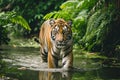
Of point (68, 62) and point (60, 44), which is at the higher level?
point (60, 44)

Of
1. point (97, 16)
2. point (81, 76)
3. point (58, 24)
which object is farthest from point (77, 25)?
point (81, 76)

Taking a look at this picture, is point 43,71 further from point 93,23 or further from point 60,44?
point 93,23

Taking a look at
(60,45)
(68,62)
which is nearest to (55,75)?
(68,62)

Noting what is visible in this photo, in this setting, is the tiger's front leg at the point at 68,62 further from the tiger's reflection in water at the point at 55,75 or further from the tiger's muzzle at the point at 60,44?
the tiger's reflection in water at the point at 55,75

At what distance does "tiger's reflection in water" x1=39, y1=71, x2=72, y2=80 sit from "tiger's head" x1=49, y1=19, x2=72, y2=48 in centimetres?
72

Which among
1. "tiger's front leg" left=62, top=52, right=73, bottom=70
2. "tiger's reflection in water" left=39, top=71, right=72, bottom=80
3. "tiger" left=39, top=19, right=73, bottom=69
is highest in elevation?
"tiger" left=39, top=19, right=73, bottom=69

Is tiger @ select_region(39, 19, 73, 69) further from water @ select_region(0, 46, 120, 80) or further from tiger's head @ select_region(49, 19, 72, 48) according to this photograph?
water @ select_region(0, 46, 120, 80)

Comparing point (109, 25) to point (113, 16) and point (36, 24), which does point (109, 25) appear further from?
point (36, 24)

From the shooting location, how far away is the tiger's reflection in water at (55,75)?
26.3ft

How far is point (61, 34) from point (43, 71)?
2.76 feet

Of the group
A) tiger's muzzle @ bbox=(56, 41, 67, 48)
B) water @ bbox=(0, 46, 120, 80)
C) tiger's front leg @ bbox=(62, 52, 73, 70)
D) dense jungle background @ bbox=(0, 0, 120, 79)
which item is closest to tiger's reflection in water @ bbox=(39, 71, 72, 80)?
water @ bbox=(0, 46, 120, 80)

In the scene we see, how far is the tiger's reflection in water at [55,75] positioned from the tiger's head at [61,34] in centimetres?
72

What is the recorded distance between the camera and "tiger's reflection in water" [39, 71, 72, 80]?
8.02 metres

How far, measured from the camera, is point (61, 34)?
9.14 metres
